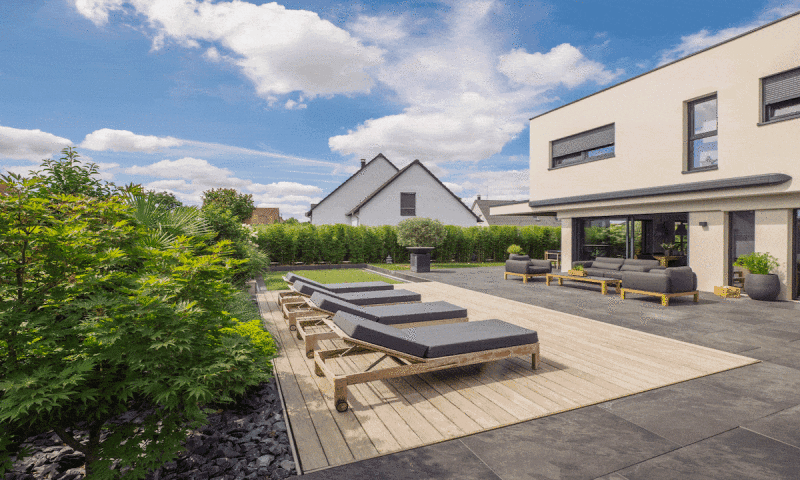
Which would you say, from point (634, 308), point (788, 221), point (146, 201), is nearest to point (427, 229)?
point (634, 308)

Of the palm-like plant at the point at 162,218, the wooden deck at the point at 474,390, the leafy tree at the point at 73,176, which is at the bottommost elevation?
the wooden deck at the point at 474,390

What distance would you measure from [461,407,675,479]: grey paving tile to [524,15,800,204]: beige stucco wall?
31.3 feet

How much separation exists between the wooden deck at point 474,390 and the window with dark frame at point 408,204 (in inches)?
876

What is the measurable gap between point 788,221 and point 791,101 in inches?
114

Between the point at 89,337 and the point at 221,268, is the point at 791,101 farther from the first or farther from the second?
the point at 89,337

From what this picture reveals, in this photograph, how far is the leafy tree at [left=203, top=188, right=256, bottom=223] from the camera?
2069cm

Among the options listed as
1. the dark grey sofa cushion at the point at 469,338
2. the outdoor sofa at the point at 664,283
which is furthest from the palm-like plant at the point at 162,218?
the outdoor sofa at the point at 664,283

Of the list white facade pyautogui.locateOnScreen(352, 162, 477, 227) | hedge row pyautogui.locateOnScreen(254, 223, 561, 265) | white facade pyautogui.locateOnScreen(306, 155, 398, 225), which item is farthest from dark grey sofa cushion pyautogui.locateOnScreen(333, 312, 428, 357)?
white facade pyautogui.locateOnScreen(306, 155, 398, 225)

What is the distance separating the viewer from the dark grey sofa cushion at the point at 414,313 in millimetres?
5340

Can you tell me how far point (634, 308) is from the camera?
26.6 feet

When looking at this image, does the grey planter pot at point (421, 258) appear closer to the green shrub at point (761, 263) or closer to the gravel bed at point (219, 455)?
the green shrub at point (761, 263)

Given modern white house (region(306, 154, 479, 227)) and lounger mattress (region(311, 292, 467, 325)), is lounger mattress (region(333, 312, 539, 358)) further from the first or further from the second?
modern white house (region(306, 154, 479, 227))

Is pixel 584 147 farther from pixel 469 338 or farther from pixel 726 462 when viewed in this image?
pixel 726 462

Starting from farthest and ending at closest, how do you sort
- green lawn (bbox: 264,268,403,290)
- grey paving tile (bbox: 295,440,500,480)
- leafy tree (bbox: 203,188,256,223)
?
leafy tree (bbox: 203,188,256,223)
green lawn (bbox: 264,268,403,290)
grey paving tile (bbox: 295,440,500,480)
